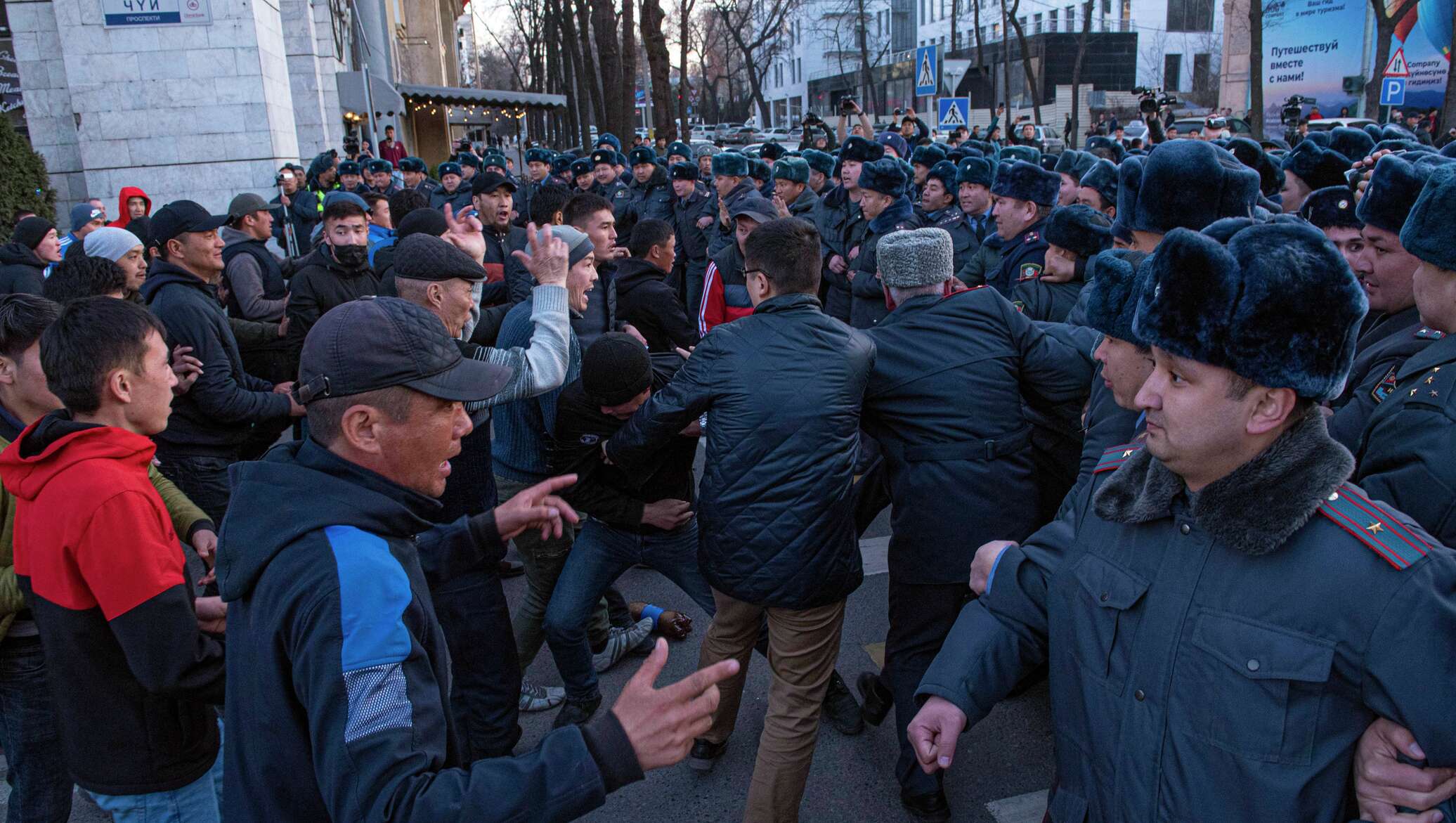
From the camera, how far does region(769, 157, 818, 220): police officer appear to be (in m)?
9.41

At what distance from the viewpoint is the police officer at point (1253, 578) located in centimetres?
150

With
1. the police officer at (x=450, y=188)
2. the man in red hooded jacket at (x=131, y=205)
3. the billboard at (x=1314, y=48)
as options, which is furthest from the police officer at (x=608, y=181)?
the billboard at (x=1314, y=48)

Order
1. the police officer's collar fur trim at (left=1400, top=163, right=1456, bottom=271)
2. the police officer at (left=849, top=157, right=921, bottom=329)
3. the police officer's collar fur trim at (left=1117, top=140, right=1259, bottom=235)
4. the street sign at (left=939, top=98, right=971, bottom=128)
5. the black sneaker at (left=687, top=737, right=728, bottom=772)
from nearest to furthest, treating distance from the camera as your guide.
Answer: the police officer's collar fur trim at (left=1400, top=163, right=1456, bottom=271)
the police officer's collar fur trim at (left=1117, top=140, right=1259, bottom=235)
the black sneaker at (left=687, top=737, right=728, bottom=772)
the police officer at (left=849, top=157, right=921, bottom=329)
the street sign at (left=939, top=98, right=971, bottom=128)

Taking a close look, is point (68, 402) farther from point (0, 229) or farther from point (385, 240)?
point (0, 229)

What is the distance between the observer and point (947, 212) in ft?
24.5

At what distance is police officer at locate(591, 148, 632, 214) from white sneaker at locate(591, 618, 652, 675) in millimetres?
8812

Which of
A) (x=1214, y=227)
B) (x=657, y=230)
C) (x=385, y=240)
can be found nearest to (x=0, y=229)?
(x=385, y=240)

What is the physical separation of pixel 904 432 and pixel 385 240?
20.7ft

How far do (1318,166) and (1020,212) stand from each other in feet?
6.45

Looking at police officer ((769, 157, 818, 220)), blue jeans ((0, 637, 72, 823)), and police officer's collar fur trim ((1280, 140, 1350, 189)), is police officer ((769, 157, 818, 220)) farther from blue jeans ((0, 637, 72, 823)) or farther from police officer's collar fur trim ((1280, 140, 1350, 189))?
blue jeans ((0, 637, 72, 823))

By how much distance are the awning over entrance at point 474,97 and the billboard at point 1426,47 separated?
29323mm

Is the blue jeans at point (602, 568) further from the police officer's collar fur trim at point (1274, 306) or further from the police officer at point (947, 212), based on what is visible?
the police officer at point (947, 212)

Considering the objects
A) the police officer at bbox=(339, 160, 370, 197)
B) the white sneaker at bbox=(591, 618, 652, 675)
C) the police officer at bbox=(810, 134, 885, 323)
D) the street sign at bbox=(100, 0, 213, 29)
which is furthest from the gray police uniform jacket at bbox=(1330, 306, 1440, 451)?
the street sign at bbox=(100, 0, 213, 29)

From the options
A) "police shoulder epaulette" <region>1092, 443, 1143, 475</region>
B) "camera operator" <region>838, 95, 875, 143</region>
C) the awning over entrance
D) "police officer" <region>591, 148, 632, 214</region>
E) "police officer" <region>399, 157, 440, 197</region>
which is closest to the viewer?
"police shoulder epaulette" <region>1092, 443, 1143, 475</region>
